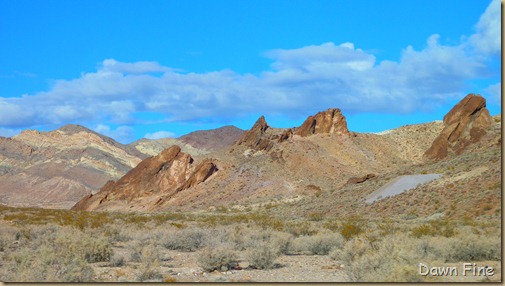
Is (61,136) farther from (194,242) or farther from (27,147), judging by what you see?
(194,242)

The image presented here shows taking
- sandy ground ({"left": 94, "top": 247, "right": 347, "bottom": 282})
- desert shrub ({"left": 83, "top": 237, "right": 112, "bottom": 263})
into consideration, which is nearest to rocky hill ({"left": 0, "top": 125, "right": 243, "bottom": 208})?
desert shrub ({"left": 83, "top": 237, "right": 112, "bottom": 263})

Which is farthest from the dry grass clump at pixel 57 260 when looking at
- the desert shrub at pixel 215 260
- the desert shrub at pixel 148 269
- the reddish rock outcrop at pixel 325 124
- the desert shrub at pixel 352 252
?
the reddish rock outcrop at pixel 325 124

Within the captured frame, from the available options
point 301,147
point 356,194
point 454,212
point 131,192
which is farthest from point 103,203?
point 454,212

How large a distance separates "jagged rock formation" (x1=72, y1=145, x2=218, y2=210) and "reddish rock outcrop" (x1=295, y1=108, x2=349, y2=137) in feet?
60.6

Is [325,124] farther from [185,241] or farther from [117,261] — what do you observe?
[117,261]

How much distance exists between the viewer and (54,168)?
565 ft

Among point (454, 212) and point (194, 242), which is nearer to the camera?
point (194, 242)

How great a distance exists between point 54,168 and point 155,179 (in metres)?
76.2

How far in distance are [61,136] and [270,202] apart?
133 metres

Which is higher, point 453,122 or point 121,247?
point 453,122

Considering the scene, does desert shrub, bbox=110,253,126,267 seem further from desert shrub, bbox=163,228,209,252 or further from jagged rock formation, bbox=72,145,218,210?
jagged rock formation, bbox=72,145,218,210

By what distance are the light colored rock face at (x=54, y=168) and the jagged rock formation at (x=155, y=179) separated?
113 ft

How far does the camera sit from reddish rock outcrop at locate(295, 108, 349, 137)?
109 m

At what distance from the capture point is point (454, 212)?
43312 mm
